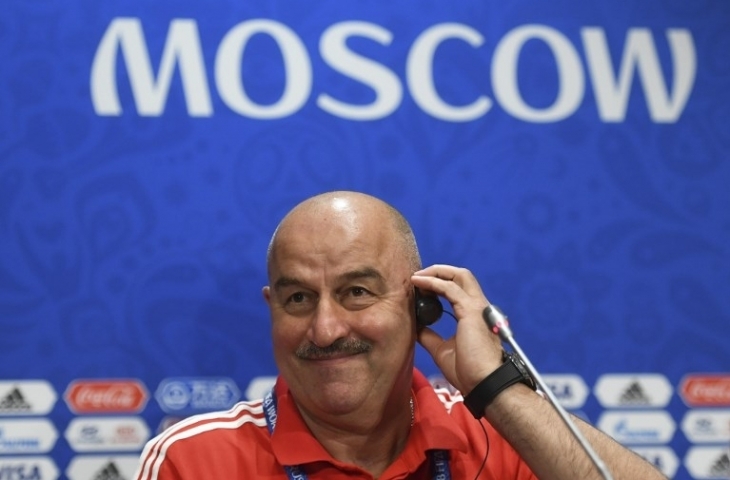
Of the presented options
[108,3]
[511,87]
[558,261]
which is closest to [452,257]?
[558,261]

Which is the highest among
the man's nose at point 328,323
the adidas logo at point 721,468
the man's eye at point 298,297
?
the man's eye at point 298,297

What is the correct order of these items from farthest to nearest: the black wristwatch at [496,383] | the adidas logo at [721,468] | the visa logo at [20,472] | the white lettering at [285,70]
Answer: the adidas logo at [721,468], the white lettering at [285,70], the visa logo at [20,472], the black wristwatch at [496,383]

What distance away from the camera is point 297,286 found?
2.04 metres

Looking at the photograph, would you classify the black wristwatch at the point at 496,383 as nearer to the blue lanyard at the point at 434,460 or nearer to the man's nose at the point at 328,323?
the blue lanyard at the point at 434,460

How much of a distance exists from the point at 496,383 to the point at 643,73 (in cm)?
106

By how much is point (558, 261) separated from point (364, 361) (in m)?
0.73

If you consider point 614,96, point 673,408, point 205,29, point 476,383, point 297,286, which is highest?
point 205,29

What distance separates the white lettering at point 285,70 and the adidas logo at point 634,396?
1126 millimetres

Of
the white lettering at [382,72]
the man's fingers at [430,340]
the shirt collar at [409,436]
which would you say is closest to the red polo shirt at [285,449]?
the shirt collar at [409,436]

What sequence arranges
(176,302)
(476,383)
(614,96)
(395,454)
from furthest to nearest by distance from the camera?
(614,96) → (176,302) → (395,454) → (476,383)

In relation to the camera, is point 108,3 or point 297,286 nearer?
point 297,286

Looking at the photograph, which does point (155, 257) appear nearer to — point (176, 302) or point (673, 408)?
point (176, 302)

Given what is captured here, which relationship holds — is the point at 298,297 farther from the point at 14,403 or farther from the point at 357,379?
the point at 14,403

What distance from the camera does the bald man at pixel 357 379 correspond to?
77.8 inches
